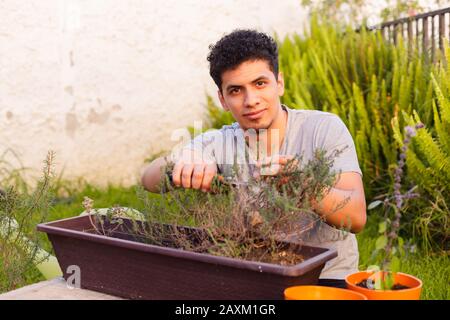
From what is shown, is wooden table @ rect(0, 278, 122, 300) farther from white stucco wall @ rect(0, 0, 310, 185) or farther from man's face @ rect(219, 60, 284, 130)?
white stucco wall @ rect(0, 0, 310, 185)

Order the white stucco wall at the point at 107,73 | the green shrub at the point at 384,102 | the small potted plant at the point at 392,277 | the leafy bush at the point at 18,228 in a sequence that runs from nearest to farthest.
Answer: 1. the small potted plant at the point at 392,277
2. the leafy bush at the point at 18,228
3. the green shrub at the point at 384,102
4. the white stucco wall at the point at 107,73

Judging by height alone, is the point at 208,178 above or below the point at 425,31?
below

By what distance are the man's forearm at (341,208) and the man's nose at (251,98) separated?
1.71 feet

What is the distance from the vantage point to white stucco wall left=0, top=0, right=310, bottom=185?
4746 mm

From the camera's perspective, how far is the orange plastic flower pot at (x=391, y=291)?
1.15m

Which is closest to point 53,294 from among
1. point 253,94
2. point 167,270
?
point 167,270

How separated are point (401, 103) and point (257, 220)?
116 inches

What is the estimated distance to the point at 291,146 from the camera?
Answer: 215 cm

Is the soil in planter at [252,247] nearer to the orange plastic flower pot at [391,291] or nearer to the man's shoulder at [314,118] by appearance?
the orange plastic flower pot at [391,291]

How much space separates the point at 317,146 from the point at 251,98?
0.92ft

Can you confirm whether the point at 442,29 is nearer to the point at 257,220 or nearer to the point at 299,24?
the point at 299,24

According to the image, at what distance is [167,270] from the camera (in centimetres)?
137

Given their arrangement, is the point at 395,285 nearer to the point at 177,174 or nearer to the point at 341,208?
the point at 341,208

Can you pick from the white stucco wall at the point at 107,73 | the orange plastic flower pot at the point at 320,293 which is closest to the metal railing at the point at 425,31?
the white stucco wall at the point at 107,73
